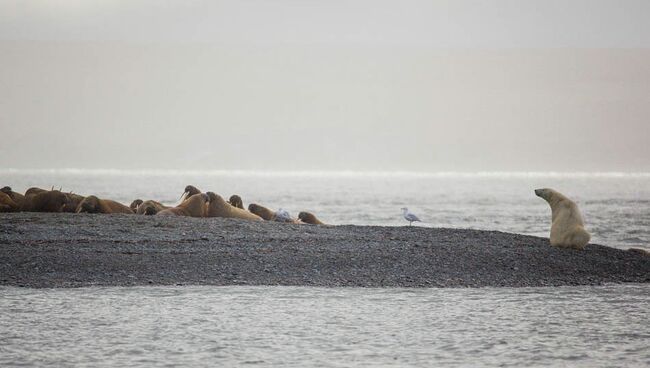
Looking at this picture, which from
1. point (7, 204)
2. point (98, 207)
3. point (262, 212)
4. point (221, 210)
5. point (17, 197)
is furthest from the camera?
point (262, 212)

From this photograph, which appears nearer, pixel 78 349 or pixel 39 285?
pixel 78 349

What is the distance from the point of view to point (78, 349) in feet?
29.6

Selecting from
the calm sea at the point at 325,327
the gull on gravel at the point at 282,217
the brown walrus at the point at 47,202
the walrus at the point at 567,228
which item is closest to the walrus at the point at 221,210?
the gull on gravel at the point at 282,217

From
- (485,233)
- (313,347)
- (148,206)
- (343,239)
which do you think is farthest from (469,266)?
(148,206)

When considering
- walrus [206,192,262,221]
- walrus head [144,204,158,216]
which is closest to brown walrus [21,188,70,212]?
walrus head [144,204,158,216]

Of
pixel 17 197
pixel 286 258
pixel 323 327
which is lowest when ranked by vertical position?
pixel 323 327

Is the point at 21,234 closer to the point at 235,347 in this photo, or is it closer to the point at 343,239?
the point at 343,239

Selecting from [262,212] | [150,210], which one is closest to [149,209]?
[150,210]

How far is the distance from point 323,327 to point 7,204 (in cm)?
1875

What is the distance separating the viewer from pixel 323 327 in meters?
10.4

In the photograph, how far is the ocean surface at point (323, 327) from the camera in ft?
28.7

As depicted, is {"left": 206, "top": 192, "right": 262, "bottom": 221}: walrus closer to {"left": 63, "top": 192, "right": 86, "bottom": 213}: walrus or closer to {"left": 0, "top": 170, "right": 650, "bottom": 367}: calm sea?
{"left": 63, "top": 192, "right": 86, "bottom": 213}: walrus

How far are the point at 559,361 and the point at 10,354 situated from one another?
16.7 feet

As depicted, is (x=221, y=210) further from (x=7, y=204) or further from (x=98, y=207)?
(x=7, y=204)
